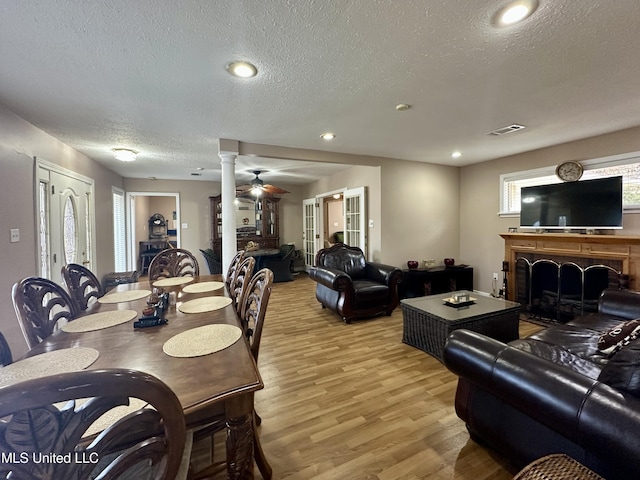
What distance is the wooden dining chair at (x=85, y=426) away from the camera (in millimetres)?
525

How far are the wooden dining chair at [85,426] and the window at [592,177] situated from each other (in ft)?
15.7

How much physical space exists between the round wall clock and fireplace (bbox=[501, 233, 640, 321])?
81 centimetres

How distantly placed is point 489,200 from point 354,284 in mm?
2894

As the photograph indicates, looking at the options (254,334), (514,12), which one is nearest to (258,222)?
(254,334)

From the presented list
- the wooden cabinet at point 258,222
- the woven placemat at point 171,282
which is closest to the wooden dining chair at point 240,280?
the woven placemat at point 171,282

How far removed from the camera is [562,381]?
3.92 feet

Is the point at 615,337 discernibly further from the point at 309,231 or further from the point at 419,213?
the point at 309,231

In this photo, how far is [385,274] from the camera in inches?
160

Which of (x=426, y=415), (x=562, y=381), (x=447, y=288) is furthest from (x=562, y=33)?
(x=447, y=288)

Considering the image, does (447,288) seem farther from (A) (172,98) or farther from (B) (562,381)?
(A) (172,98)

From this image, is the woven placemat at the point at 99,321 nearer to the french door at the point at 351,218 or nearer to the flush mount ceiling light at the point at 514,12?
the flush mount ceiling light at the point at 514,12

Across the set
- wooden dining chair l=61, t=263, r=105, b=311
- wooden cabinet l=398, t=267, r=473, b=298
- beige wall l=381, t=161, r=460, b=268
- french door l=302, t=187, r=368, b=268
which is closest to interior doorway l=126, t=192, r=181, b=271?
french door l=302, t=187, r=368, b=268

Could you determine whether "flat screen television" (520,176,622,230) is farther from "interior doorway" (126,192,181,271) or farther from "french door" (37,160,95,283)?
"interior doorway" (126,192,181,271)

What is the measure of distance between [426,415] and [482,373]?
0.73m
